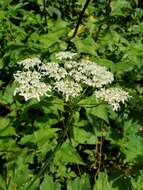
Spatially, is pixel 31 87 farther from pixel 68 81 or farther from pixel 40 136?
pixel 40 136

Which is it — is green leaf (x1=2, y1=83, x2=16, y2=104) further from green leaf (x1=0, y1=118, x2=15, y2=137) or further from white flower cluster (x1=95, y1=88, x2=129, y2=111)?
white flower cluster (x1=95, y1=88, x2=129, y2=111)

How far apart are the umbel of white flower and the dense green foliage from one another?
156 millimetres

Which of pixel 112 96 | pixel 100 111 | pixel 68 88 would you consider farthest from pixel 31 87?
pixel 100 111

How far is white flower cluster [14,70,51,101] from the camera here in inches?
125

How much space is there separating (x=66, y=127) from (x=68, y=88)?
28 cm

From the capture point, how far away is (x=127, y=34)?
5652 mm

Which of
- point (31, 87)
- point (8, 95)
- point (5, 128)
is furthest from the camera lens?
point (8, 95)

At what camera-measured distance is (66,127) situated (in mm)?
3215

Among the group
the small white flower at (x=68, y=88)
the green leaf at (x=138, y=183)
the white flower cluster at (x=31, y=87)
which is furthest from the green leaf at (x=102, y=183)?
the white flower cluster at (x=31, y=87)

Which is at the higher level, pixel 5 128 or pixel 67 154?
pixel 5 128

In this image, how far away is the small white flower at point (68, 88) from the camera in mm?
3211

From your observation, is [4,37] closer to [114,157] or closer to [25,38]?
[25,38]

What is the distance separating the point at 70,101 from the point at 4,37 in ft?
5.61

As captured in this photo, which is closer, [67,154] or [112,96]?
[112,96]
